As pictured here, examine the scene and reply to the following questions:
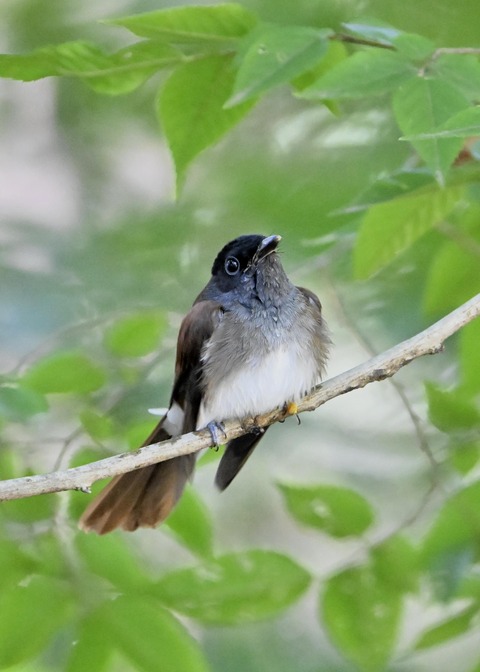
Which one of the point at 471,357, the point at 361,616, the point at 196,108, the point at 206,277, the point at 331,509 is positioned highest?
the point at 196,108

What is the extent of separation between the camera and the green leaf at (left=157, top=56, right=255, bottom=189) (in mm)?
2064

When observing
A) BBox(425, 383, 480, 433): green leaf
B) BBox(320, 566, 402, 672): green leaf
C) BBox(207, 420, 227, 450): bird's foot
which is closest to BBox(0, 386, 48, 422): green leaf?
BBox(207, 420, 227, 450): bird's foot

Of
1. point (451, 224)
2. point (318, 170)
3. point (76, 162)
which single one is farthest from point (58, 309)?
point (451, 224)

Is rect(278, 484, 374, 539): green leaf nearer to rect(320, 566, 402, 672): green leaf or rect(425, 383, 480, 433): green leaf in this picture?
rect(320, 566, 402, 672): green leaf

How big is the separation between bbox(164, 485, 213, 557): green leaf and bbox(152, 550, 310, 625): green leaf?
0.19 ft

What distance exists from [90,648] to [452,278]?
1225 mm

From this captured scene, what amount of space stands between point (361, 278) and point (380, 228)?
0.39 feet

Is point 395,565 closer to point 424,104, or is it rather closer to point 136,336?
point 136,336

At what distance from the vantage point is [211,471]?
4344 mm

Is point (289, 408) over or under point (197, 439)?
under

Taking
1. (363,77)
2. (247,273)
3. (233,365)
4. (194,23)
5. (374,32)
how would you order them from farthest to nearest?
Result: (247,273), (233,365), (194,23), (374,32), (363,77)

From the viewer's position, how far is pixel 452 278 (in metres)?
2.48

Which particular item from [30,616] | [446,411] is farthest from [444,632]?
[30,616]

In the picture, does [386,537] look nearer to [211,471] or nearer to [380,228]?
[380,228]
